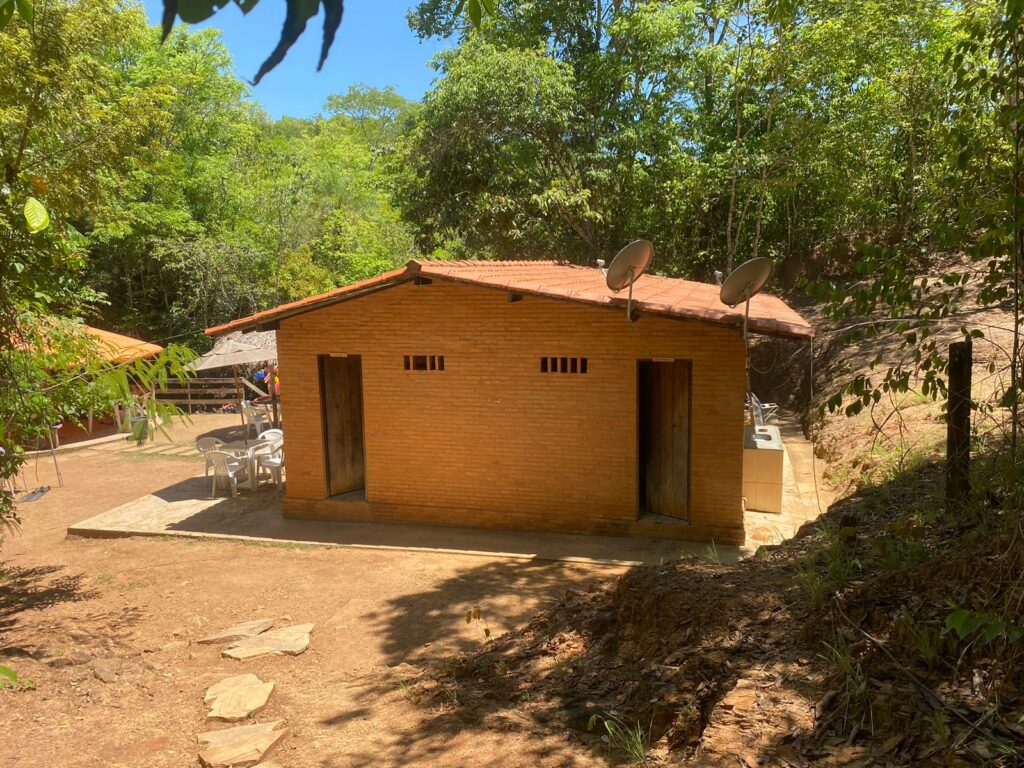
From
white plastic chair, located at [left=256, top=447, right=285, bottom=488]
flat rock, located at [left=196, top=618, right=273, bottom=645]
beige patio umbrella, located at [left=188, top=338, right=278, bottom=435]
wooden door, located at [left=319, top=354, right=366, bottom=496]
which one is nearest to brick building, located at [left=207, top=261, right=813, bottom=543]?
wooden door, located at [left=319, top=354, right=366, bottom=496]

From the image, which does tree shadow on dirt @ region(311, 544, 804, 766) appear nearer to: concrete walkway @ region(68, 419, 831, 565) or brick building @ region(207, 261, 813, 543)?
concrete walkway @ region(68, 419, 831, 565)

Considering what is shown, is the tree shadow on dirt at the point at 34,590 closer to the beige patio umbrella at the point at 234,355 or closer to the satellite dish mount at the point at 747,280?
the beige patio umbrella at the point at 234,355

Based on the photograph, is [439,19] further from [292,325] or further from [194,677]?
[194,677]

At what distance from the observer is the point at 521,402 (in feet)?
32.9

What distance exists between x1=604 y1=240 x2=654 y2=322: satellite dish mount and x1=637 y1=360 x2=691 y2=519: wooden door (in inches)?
62.6

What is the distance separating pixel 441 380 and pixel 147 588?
4.50 m

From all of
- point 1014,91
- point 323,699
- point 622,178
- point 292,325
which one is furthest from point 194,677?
point 622,178

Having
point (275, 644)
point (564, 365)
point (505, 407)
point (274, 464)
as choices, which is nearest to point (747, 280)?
point (564, 365)

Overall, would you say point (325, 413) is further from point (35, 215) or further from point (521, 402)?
point (35, 215)

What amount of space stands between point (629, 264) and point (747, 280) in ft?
4.63

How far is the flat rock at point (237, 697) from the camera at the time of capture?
5.27 m

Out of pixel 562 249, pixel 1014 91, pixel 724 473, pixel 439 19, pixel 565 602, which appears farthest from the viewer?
pixel 439 19

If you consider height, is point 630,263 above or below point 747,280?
above

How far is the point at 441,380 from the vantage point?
33.9 ft
